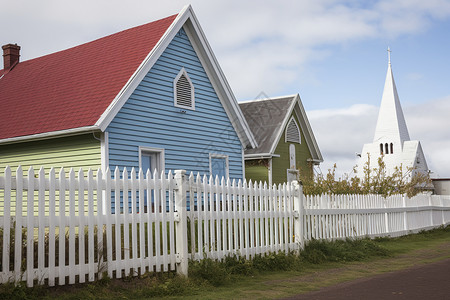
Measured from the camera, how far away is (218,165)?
778 inches

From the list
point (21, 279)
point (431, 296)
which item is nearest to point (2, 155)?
point (21, 279)

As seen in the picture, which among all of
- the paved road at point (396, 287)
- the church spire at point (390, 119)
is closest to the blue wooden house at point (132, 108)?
the paved road at point (396, 287)

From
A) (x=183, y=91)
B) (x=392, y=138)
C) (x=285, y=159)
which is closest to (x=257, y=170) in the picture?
(x=285, y=159)

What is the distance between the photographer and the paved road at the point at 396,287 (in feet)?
24.6

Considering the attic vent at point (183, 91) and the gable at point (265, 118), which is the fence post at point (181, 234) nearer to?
the attic vent at point (183, 91)

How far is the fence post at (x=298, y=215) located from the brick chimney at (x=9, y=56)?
55.8 feet

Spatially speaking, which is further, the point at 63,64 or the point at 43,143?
the point at 63,64

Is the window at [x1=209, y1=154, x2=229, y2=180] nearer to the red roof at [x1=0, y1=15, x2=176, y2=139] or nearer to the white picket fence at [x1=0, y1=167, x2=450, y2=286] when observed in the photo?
the red roof at [x1=0, y1=15, x2=176, y2=139]

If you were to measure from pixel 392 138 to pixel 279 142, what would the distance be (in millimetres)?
44759

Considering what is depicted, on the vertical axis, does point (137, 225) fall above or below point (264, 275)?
above

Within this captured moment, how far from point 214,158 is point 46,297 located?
13.3m

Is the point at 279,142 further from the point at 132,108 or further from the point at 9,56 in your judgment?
the point at 9,56

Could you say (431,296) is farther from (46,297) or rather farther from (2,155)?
(2,155)

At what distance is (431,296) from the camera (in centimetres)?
742
